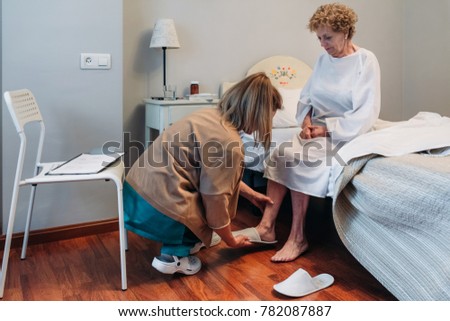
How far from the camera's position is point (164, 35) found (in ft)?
8.66

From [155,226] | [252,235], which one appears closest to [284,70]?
[252,235]

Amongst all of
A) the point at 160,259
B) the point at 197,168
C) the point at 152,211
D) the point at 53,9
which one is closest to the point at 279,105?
the point at 197,168

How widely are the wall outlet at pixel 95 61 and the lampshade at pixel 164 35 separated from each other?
16.8 inches

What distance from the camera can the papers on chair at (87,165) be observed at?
175cm

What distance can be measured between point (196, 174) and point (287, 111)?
4.60ft

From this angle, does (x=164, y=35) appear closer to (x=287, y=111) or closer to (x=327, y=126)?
(x=287, y=111)

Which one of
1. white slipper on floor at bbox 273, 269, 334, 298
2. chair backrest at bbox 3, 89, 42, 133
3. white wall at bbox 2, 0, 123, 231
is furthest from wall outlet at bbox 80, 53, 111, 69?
white slipper on floor at bbox 273, 269, 334, 298

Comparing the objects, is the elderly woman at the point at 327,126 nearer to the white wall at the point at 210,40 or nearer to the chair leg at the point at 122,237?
the chair leg at the point at 122,237

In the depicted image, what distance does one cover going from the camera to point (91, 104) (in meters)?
2.31

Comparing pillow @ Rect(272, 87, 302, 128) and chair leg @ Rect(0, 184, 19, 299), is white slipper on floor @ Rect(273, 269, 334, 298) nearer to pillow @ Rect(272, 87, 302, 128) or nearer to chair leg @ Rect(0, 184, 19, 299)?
chair leg @ Rect(0, 184, 19, 299)

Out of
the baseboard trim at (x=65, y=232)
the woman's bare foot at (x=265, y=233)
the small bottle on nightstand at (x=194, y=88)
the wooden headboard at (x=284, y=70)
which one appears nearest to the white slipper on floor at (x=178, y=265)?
the woman's bare foot at (x=265, y=233)

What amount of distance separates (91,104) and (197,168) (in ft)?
2.83

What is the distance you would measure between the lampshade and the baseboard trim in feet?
3.46

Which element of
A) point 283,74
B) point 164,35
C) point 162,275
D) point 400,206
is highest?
point 164,35
